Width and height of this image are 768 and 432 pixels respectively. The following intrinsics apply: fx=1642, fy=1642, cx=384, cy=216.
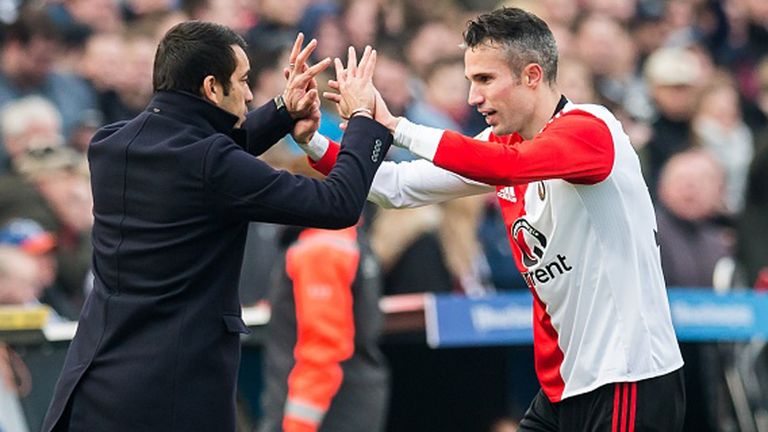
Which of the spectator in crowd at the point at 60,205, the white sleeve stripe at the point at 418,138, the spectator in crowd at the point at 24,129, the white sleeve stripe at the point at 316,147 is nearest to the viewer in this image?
the white sleeve stripe at the point at 418,138

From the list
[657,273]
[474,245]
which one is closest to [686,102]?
[474,245]

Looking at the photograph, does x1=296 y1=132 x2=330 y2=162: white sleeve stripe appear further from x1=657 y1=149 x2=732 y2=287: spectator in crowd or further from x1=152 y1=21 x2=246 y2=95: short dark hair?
x1=657 y1=149 x2=732 y2=287: spectator in crowd

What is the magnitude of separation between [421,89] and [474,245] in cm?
239

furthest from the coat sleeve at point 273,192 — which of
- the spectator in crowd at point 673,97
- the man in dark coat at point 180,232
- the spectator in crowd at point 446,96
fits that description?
the spectator in crowd at point 673,97

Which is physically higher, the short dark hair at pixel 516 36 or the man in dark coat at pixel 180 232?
the short dark hair at pixel 516 36

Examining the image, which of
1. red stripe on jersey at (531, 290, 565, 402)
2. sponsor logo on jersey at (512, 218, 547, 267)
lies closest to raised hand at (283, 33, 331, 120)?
sponsor logo on jersey at (512, 218, 547, 267)

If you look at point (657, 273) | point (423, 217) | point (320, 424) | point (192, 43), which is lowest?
point (320, 424)

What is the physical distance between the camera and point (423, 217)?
31.6ft

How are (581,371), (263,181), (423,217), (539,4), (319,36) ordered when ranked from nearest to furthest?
(263,181) < (581,371) < (423,217) < (319,36) < (539,4)

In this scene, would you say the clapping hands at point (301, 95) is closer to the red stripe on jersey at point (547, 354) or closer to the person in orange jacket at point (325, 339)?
the red stripe on jersey at point (547, 354)

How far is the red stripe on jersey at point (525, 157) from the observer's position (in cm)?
554

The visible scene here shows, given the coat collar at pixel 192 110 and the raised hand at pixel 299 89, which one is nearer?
the coat collar at pixel 192 110

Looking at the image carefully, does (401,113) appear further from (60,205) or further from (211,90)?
(211,90)

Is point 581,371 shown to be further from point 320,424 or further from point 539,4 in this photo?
point 539,4
